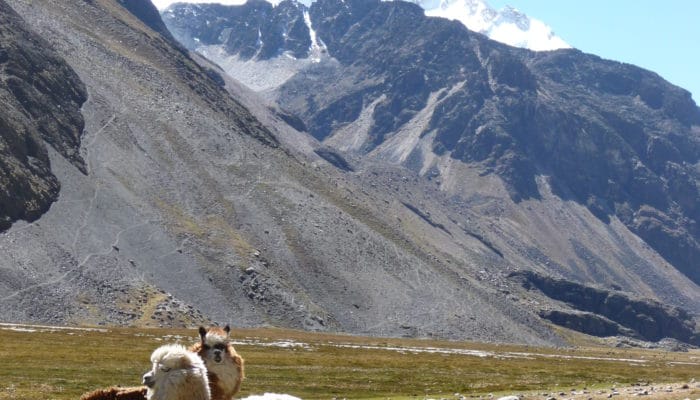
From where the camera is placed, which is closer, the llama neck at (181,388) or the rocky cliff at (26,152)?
the llama neck at (181,388)

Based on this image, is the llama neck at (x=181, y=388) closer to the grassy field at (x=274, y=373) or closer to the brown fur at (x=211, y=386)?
the brown fur at (x=211, y=386)

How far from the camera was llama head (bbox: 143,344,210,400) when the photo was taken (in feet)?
34.5

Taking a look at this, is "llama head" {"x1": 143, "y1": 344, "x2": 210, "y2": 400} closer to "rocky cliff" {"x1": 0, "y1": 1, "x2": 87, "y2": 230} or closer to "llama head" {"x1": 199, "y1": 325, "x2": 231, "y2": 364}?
"llama head" {"x1": 199, "y1": 325, "x2": 231, "y2": 364}

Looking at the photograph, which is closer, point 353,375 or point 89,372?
point 89,372

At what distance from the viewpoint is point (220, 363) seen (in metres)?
12.9

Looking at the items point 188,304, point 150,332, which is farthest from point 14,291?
point 188,304

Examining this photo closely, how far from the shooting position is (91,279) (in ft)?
493

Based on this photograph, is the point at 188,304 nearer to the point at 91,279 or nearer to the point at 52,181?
the point at 91,279

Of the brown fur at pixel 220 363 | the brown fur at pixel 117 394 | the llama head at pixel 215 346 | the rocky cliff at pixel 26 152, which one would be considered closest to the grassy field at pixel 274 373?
the brown fur at pixel 117 394

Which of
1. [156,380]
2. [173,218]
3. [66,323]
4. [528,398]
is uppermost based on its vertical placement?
[156,380]

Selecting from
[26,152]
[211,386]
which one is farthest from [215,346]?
[26,152]

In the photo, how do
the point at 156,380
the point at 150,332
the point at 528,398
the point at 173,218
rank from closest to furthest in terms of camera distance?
1. the point at 156,380
2. the point at 528,398
3. the point at 150,332
4. the point at 173,218

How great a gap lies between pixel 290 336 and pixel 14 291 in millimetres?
47433

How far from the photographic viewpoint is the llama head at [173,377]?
10.5m
